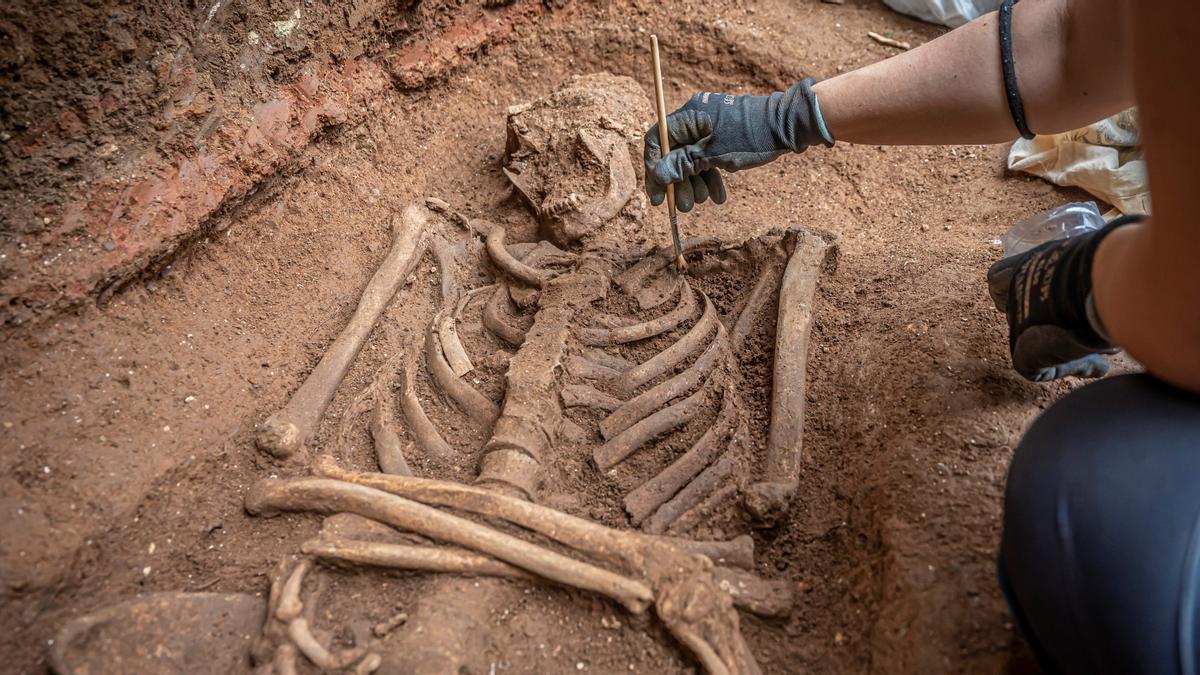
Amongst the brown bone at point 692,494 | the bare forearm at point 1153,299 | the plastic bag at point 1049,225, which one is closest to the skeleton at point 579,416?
the brown bone at point 692,494

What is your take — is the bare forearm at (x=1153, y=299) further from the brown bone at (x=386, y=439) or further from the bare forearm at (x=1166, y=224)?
the brown bone at (x=386, y=439)

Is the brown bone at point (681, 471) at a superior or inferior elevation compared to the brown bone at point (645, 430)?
inferior

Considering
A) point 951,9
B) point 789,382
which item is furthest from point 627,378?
point 951,9

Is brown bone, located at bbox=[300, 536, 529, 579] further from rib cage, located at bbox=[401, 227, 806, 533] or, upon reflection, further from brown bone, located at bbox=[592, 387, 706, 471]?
brown bone, located at bbox=[592, 387, 706, 471]

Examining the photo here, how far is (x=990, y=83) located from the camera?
2727mm

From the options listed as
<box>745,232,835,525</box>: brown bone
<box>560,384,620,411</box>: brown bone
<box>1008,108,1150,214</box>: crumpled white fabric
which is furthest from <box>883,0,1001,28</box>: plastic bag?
<box>560,384,620,411</box>: brown bone

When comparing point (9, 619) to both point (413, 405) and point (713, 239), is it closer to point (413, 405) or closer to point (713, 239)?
point (413, 405)

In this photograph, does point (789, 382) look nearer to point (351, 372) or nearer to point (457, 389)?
point (457, 389)

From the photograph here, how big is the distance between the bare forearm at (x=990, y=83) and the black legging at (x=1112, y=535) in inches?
44.9

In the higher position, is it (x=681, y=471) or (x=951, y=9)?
(x=951, y=9)

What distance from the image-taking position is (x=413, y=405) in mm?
2744

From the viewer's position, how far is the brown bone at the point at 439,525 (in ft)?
6.55

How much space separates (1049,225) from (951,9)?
7.02 feet

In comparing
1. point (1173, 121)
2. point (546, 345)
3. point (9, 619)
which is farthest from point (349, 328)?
point (1173, 121)
